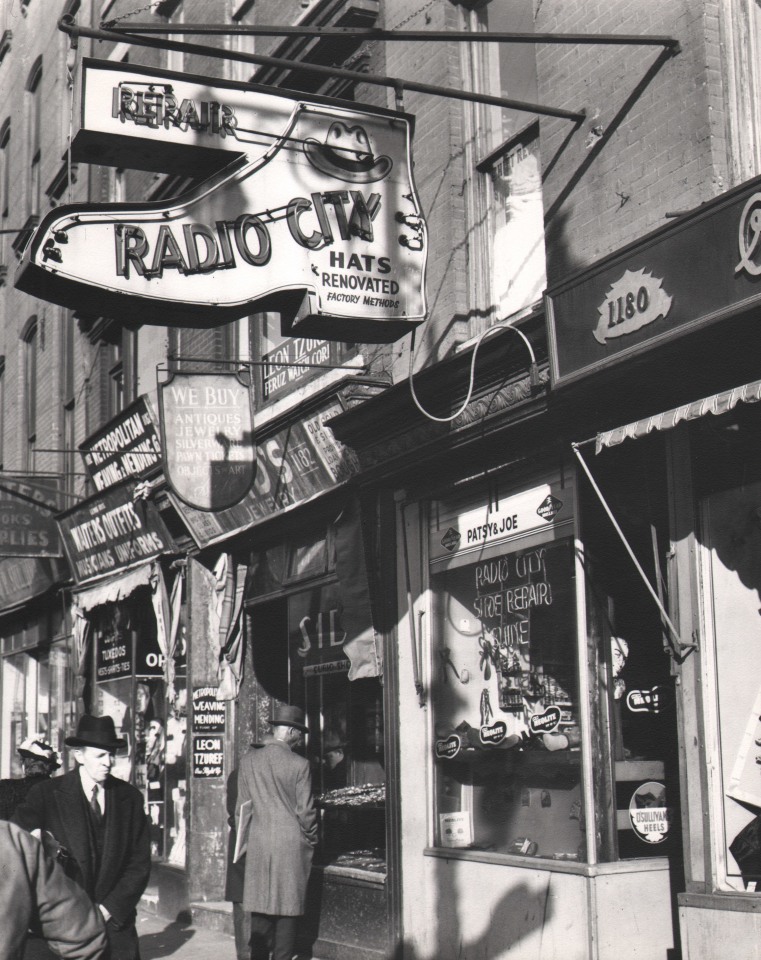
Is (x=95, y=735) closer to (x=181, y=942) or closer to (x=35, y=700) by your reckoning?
(x=181, y=942)

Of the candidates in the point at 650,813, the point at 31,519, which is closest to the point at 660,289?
the point at 650,813

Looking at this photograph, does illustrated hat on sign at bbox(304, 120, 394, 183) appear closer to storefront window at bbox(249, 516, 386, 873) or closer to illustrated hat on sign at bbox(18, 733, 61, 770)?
storefront window at bbox(249, 516, 386, 873)

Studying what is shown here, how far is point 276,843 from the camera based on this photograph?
9523 mm

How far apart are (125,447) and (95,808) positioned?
29.4 feet

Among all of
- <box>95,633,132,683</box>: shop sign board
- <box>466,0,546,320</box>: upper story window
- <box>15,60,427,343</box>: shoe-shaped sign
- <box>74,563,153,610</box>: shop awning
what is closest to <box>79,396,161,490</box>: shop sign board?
<box>74,563,153,610</box>: shop awning

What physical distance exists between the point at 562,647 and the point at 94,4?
47.9ft

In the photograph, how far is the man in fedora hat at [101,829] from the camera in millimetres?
6676

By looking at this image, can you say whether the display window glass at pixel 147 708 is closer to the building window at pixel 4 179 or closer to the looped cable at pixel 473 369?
the looped cable at pixel 473 369

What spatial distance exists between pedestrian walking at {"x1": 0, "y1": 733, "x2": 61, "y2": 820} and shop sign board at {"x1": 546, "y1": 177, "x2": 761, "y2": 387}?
484 centimetres

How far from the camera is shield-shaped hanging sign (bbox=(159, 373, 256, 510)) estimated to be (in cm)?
1177

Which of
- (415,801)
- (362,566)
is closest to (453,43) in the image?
(362,566)

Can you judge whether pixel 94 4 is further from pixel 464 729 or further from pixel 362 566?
pixel 464 729

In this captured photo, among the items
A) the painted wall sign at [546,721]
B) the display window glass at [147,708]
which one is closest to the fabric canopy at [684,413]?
the painted wall sign at [546,721]

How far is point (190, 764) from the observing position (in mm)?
13336
